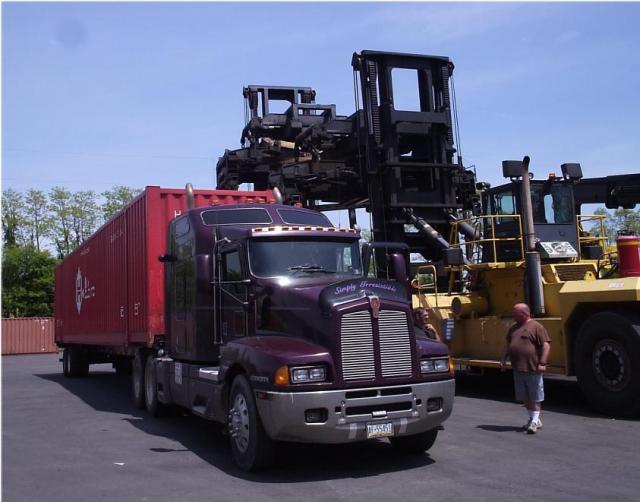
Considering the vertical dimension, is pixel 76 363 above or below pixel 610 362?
below

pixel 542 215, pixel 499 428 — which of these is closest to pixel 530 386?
pixel 499 428

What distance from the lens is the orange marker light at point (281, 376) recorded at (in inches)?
253

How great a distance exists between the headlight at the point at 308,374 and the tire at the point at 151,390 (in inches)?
197

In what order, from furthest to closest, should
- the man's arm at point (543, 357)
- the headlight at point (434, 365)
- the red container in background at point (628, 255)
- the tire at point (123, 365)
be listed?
the tire at point (123, 365) → the red container in background at point (628, 255) → the man's arm at point (543, 357) → the headlight at point (434, 365)

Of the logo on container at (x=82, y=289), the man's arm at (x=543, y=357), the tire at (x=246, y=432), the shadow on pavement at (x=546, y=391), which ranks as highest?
the logo on container at (x=82, y=289)

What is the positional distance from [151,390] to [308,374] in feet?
17.9

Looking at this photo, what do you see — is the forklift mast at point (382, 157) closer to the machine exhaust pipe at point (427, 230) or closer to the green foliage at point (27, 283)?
the machine exhaust pipe at point (427, 230)

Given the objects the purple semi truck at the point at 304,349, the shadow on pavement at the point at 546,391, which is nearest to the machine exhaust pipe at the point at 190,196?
the purple semi truck at the point at 304,349

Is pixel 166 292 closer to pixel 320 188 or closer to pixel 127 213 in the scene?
pixel 127 213

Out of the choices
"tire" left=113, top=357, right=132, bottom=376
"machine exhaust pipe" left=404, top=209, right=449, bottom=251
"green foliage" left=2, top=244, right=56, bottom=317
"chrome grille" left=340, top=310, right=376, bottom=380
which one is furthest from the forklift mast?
"green foliage" left=2, top=244, right=56, bottom=317

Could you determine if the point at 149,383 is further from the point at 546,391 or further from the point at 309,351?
the point at 546,391

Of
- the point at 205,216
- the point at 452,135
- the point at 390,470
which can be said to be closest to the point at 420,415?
the point at 390,470

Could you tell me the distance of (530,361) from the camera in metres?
8.62

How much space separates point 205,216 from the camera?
9.42 metres
